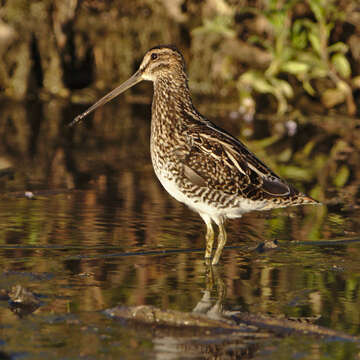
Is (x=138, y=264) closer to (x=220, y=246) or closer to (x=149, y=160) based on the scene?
(x=220, y=246)

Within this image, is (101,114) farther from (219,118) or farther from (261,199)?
(261,199)

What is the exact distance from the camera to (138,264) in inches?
256

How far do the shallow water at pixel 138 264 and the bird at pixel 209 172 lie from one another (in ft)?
1.30

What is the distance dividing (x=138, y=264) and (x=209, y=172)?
2.81 ft

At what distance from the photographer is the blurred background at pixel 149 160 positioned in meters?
5.79

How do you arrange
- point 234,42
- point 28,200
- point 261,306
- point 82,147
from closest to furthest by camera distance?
point 261,306 → point 28,200 → point 82,147 → point 234,42

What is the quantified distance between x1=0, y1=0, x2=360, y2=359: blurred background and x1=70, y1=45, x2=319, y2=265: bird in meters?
0.40

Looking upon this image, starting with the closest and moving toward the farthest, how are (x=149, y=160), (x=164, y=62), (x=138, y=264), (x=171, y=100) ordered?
1. (x=138, y=264)
2. (x=171, y=100)
3. (x=164, y=62)
4. (x=149, y=160)

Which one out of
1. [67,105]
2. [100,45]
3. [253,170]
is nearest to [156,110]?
[253,170]

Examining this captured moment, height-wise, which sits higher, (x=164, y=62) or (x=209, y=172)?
(x=164, y=62)

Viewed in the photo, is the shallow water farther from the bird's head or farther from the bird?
the bird's head

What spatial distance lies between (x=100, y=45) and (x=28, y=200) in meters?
7.50

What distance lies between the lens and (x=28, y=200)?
8648 mm

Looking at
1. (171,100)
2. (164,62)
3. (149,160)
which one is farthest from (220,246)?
(149,160)
